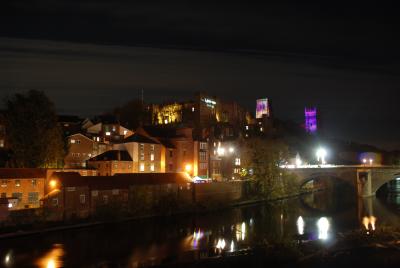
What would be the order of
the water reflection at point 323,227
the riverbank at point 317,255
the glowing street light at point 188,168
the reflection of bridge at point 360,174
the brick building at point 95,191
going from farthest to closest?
the reflection of bridge at point 360,174 < the glowing street light at point 188,168 < the brick building at point 95,191 < the water reflection at point 323,227 < the riverbank at point 317,255

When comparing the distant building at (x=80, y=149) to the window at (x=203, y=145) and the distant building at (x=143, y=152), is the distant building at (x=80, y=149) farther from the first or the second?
the window at (x=203, y=145)

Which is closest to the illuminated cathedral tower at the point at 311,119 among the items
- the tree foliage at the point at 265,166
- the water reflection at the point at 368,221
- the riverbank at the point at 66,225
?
the tree foliage at the point at 265,166

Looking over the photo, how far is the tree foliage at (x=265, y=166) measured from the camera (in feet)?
169

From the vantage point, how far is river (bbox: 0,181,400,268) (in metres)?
23.9

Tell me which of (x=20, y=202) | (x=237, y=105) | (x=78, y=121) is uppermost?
(x=237, y=105)

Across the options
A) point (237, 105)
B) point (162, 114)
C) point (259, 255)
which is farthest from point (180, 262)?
point (237, 105)

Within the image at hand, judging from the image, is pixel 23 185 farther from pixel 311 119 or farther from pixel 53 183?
pixel 311 119

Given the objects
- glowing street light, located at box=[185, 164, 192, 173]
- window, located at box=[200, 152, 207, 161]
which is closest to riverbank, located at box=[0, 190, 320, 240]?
glowing street light, located at box=[185, 164, 192, 173]

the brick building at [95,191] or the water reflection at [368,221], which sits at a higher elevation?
the brick building at [95,191]

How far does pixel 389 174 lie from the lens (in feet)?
184

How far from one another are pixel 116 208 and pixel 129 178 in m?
4.24

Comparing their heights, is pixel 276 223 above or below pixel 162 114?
below

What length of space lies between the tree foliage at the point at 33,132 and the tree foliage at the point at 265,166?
21.9 meters

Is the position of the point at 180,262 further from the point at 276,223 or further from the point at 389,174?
the point at 389,174
